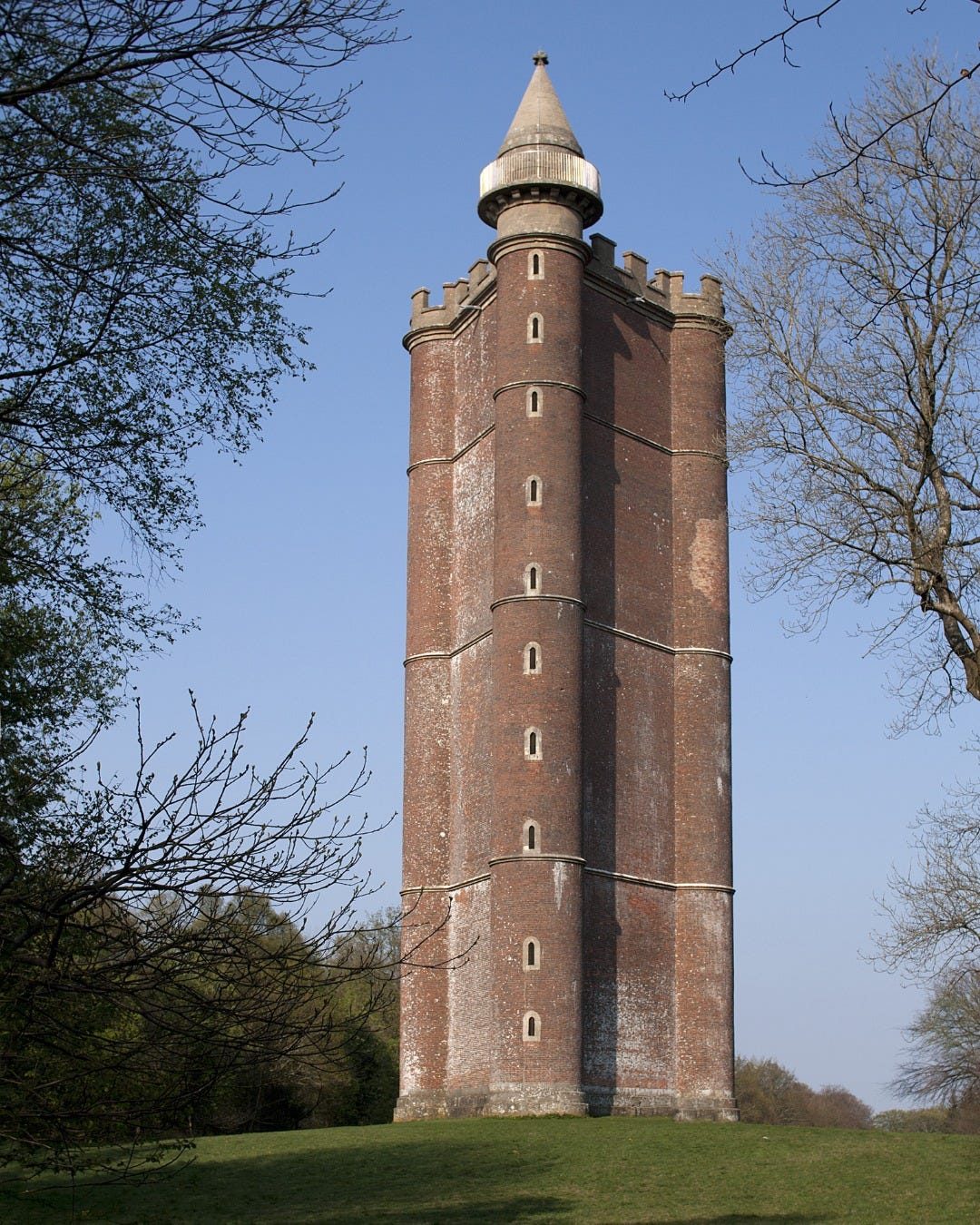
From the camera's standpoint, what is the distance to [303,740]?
291 inches

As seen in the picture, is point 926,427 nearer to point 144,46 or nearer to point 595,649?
point 144,46

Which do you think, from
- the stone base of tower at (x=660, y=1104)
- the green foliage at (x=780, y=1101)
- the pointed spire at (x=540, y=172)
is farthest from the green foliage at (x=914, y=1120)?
the pointed spire at (x=540, y=172)

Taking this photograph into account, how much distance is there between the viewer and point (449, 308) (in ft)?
120

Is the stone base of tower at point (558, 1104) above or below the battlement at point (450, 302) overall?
below

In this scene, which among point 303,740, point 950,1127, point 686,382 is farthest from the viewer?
point 950,1127

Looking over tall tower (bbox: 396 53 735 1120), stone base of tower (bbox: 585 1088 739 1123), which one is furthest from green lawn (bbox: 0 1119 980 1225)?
tall tower (bbox: 396 53 735 1120)

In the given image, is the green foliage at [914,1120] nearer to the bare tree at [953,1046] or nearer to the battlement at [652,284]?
the bare tree at [953,1046]

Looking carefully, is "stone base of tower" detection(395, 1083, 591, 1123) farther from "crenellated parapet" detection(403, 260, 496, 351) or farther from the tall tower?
"crenellated parapet" detection(403, 260, 496, 351)

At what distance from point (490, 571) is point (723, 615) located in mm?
5322

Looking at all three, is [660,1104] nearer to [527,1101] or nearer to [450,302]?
[527,1101]

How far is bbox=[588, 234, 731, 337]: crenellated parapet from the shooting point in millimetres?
34250

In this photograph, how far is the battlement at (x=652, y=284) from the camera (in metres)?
34.2

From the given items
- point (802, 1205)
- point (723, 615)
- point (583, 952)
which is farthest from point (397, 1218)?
point (723, 615)

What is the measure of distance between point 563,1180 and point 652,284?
21.9 metres
